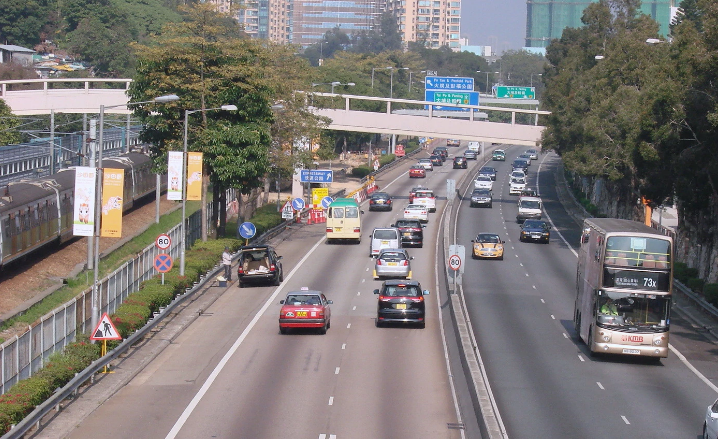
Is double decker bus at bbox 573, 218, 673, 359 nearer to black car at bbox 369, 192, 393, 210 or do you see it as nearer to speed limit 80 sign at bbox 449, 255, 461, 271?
speed limit 80 sign at bbox 449, 255, 461, 271

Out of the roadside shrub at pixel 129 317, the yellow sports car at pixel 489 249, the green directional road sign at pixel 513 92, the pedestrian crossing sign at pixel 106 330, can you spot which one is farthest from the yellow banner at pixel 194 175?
the green directional road sign at pixel 513 92

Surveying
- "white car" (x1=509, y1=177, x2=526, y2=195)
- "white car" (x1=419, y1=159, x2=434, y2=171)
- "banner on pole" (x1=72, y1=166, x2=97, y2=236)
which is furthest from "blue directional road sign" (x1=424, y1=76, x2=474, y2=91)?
"banner on pole" (x1=72, y1=166, x2=97, y2=236)

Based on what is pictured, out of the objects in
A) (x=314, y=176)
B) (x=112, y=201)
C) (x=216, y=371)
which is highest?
(x=314, y=176)

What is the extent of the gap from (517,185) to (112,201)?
61.4 meters

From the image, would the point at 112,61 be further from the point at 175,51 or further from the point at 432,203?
the point at 175,51

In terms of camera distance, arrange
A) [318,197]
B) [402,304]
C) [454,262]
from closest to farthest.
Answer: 1. [402,304]
2. [454,262]
3. [318,197]

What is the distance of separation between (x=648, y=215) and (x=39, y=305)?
44.8 meters

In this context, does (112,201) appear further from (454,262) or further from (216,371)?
(454,262)

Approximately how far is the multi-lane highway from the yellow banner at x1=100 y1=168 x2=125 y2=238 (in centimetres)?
421

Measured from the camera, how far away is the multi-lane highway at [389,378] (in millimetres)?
19453

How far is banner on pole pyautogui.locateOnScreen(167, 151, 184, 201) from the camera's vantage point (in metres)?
40.2

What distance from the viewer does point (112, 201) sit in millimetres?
28859

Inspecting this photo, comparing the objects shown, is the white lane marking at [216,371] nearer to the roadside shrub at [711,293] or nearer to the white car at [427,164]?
the roadside shrub at [711,293]

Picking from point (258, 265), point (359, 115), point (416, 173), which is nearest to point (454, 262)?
point (258, 265)
